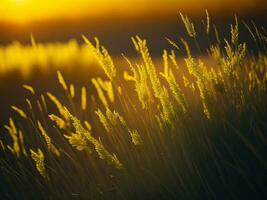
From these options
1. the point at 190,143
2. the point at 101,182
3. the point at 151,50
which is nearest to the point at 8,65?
the point at 151,50

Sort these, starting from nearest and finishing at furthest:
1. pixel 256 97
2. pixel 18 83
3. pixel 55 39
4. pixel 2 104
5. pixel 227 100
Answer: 1. pixel 227 100
2. pixel 256 97
3. pixel 2 104
4. pixel 18 83
5. pixel 55 39

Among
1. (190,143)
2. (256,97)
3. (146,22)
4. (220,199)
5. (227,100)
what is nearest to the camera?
(220,199)

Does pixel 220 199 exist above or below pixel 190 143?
below

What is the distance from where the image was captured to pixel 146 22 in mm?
7672

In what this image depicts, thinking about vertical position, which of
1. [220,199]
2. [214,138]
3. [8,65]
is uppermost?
[8,65]

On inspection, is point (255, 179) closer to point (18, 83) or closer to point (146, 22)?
point (18, 83)

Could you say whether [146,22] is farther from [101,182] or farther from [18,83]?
[101,182]

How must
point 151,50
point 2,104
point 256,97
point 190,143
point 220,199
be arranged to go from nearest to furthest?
point 220,199 → point 190,143 → point 256,97 → point 2,104 → point 151,50

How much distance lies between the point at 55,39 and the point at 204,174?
544 centimetres

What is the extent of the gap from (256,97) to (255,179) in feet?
1.63

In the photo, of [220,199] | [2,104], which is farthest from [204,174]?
[2,104]

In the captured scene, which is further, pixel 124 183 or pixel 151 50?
pixel 151 50

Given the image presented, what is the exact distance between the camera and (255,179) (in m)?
1.63

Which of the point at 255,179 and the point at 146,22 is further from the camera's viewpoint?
the point at 146,22
